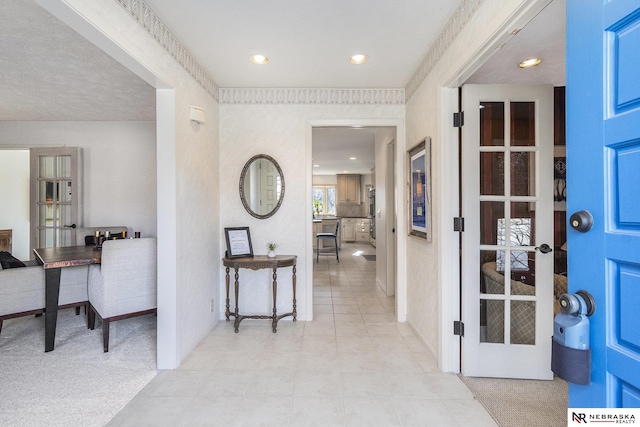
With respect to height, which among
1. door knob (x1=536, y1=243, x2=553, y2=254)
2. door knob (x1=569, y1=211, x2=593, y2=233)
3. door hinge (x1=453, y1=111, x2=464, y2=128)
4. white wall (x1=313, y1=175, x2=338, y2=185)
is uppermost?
white wall (x1=313, y1=175, x2=338, y2=185)

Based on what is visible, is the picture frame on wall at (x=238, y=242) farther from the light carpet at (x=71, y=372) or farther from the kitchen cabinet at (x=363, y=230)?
the kitchen cabinet at (x=363, y=230)

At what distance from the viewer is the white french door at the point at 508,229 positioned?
206 cm

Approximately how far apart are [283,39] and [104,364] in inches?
112

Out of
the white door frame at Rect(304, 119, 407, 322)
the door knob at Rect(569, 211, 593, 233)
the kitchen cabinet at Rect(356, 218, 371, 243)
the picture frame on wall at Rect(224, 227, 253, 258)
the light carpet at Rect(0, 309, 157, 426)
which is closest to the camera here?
the door knob at Rect(569, 211, 593, 233)

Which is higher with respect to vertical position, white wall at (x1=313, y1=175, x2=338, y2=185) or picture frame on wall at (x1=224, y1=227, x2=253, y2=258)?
white wall at (x1=313, y1=175, x2=338, y2=185)

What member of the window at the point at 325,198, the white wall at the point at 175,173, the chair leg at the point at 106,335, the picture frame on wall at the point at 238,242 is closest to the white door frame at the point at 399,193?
the picture frame on wall at the point at 238,242

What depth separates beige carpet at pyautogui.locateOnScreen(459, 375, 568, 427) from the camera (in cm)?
172

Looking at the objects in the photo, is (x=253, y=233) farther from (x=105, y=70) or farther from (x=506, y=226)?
(x=506, y=226)

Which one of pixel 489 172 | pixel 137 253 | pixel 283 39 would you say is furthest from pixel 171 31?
pixel 489 172

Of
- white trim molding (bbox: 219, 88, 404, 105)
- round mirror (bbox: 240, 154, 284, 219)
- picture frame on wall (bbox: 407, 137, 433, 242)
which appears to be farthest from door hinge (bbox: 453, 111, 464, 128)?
round mirror (bbox: 240, 154, 284, 219)

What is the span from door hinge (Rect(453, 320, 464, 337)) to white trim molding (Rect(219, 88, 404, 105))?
2208 mm

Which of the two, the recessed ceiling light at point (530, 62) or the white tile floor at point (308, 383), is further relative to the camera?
the recessed ceiling light at point (530, 62)

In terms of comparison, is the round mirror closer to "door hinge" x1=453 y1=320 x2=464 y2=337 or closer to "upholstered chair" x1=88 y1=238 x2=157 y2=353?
"upholstered chair" x1=88 y1=238 x2=157 y2=353

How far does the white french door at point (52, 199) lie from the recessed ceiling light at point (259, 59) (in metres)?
3.35
